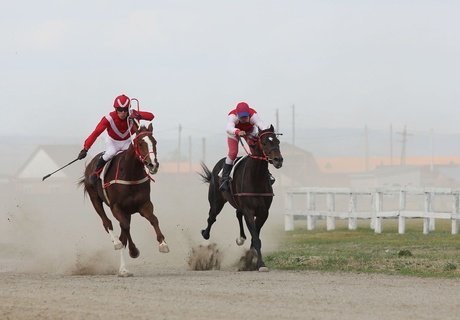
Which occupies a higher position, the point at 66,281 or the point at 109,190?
the point at 109,190

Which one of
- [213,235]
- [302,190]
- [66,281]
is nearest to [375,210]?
[302,190]

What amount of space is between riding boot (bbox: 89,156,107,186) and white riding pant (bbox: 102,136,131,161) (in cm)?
21

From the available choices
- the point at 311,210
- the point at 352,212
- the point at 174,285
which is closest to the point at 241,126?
the point at 174,285

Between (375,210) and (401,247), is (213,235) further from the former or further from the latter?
(375,210)

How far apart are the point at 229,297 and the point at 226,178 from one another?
6.25m

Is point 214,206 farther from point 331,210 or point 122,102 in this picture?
point 331,210

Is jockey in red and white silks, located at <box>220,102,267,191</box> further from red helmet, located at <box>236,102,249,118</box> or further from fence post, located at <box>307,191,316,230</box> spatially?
fence post, located at <box>307,191,316,230</box>

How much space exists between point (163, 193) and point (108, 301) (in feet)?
49.0

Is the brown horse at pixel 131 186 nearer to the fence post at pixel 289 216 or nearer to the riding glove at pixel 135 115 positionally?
the riding glove at pixel 135 115

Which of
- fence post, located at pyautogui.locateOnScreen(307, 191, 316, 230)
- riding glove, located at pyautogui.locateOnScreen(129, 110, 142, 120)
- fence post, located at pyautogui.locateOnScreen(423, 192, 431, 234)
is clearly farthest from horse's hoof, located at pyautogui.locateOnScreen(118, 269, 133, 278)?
fence post, located at pyautogui.locateOnScreen(307, 191, 316, 230)

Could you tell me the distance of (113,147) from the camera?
1905cm

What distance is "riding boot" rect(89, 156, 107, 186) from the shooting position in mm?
19341

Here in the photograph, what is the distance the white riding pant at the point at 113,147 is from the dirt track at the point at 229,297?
2203mm

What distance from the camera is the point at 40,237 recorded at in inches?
940
